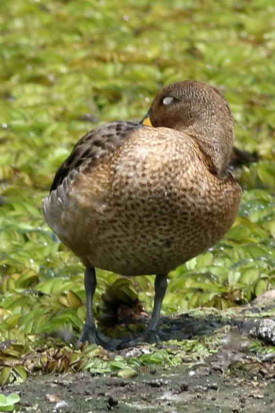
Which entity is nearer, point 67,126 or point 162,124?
point 162,124

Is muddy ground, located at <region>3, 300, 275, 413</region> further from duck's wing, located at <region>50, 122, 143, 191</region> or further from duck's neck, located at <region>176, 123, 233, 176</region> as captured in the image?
duck's wing, located at <region>50, 122, 143, 191</region>

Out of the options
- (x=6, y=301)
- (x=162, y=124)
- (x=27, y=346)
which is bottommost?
(x=6, y=301)

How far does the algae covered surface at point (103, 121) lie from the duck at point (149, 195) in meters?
0.49

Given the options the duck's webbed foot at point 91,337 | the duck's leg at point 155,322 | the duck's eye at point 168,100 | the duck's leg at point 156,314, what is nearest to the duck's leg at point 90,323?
the duck's webbed foot at point 91,337

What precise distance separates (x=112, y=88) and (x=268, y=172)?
227cm

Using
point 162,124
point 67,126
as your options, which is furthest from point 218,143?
point 67,126

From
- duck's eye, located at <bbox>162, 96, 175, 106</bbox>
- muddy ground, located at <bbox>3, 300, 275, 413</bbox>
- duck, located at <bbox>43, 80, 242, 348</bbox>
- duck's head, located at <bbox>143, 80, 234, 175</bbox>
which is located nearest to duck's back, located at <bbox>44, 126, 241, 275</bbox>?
duck, located at <bbox>43, 80, 242, 348</bbox>

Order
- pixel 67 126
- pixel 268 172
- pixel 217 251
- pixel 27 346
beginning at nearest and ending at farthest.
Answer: pixel 27 346 < pixel 217 251 < pixel 268 172 < pixel 67 126

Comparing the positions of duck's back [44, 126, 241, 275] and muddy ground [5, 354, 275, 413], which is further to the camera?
duck's back [44, 126, 241, 275]

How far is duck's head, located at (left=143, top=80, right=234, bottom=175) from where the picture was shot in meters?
6.74

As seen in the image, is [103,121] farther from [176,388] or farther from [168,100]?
[176,388]

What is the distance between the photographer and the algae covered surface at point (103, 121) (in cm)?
671

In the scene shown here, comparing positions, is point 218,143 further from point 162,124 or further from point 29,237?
point 29,237

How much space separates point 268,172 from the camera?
1027cm
